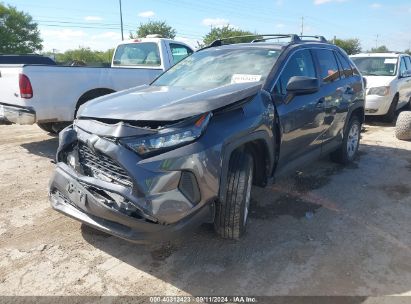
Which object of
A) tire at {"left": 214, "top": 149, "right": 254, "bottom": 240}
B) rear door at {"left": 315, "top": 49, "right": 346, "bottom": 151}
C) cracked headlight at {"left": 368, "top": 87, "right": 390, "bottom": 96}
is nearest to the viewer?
tire at {"left": 214, "top": 149, "right": 254, "bottom": 240}

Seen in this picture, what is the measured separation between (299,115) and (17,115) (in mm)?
4238

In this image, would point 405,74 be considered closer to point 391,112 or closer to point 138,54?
point 391,112

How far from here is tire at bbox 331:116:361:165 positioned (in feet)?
18.6

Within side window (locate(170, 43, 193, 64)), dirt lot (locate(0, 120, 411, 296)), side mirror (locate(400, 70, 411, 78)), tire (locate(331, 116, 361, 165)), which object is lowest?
dirt lot (locate(0, 120, 411, 296))

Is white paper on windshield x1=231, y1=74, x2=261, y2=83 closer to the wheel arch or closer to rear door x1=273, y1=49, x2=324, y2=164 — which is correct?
rear door x1=273, y1=49, x2=324, y2=164

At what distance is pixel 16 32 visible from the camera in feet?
177

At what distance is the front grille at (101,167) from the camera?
271 cm

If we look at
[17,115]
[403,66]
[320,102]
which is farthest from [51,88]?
[403,66]

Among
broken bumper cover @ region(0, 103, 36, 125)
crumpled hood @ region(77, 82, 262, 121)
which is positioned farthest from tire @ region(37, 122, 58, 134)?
crumpled hood @ region(77, 82, 262, 121)

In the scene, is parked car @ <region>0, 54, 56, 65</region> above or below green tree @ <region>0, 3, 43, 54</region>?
below

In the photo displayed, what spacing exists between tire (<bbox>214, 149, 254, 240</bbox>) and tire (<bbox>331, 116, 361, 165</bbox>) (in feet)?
9.27

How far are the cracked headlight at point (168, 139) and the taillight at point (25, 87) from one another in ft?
12.2

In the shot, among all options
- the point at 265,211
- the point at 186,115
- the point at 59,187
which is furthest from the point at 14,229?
the point at 265,211

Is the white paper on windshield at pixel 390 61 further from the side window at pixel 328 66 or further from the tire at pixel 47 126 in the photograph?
the tire at pixel 47 126
